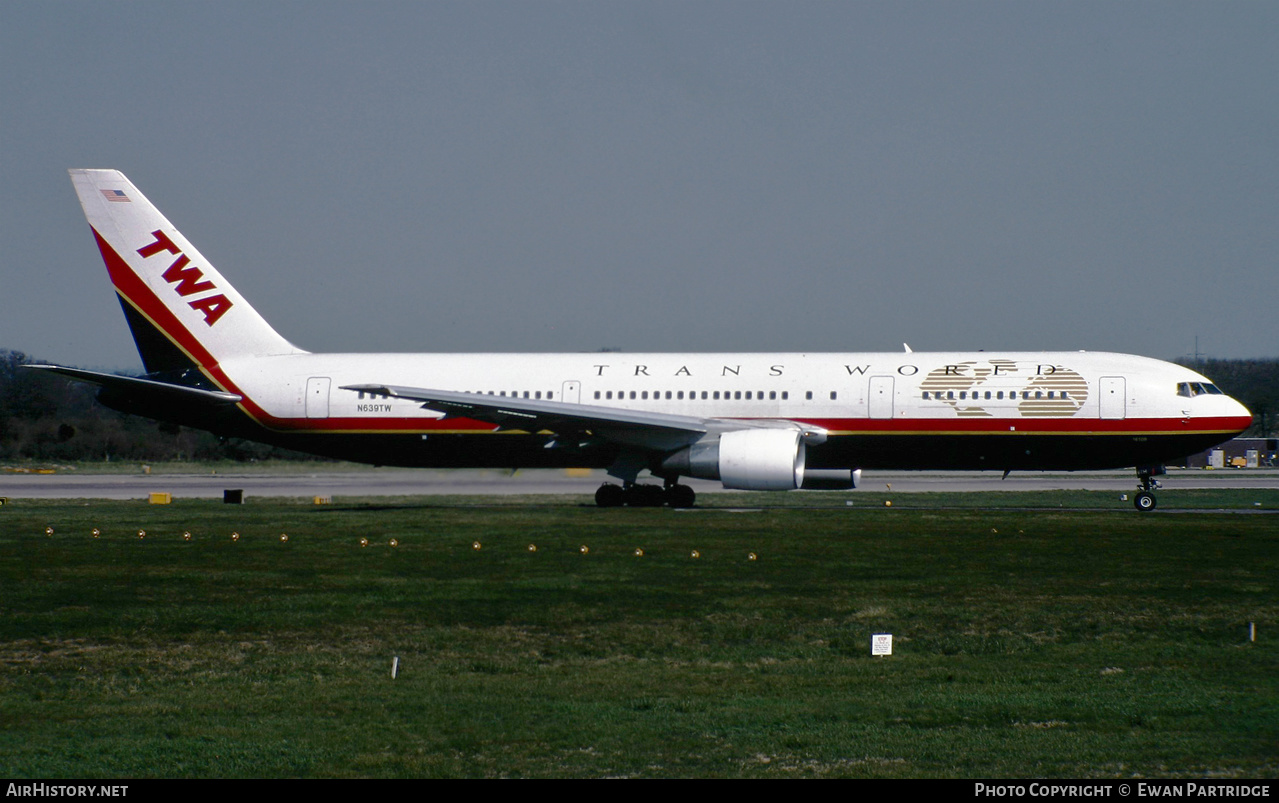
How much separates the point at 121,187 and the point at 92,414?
1696 inches

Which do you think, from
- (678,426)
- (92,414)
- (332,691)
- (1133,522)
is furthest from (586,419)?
(92,414)

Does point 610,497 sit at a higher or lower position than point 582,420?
lower

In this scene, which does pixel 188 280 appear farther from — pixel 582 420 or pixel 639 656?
pixel 639 656

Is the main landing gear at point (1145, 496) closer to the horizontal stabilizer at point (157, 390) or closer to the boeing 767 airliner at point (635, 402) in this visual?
the boeing 767 airliner at point (635, 402)

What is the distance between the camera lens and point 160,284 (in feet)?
117

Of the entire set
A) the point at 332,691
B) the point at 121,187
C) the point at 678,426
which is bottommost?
the point at 332,691

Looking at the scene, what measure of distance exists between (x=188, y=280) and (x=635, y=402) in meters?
13.3

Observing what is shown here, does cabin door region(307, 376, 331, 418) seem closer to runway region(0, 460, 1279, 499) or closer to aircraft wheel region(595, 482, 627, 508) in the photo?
runway region(0, 460, 1279, 499)

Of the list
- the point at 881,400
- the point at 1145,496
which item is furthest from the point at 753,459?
the point at 1145,496

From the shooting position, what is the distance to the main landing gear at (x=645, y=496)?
3416cm

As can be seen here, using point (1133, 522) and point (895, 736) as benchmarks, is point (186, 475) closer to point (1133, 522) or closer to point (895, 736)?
point (1133, 522)

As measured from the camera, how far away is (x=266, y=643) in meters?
13.3

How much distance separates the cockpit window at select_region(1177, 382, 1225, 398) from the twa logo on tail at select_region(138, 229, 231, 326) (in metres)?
26.3

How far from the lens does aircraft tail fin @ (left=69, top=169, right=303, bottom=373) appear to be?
3541 centimetres
